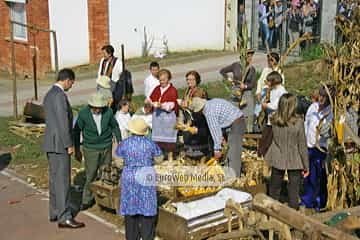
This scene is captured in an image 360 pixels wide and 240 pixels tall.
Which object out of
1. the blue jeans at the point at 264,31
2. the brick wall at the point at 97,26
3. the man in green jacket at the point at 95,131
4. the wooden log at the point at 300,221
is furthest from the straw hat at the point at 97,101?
the blue jeans at the point at 264,31

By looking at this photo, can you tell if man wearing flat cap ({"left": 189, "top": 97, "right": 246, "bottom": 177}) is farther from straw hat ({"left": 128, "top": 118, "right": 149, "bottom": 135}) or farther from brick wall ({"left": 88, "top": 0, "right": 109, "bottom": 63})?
brick wall ({"left": 88, "top": 0, "right": 109, "bottom": 63})

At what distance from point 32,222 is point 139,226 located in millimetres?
2012

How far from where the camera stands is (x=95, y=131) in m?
9.01

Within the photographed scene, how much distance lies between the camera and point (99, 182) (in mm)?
9227

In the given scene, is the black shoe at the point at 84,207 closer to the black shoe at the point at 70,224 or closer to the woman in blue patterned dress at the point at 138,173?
the black shoe at the point at 70,224

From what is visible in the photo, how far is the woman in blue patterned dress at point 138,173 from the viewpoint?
7523 millimetres

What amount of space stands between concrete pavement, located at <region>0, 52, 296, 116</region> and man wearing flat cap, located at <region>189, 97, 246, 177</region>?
25.5ft

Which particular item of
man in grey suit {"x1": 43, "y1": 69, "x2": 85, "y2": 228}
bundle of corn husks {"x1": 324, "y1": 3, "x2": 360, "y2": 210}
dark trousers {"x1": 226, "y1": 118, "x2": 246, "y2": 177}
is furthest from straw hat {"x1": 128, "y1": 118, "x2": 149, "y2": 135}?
bundle of corn husks {"x1": 324, "y1": 3, "x2": 360, "y2": 210}

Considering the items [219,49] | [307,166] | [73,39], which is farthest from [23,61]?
[307,166]

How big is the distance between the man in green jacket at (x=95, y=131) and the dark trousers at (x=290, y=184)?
2.26 m

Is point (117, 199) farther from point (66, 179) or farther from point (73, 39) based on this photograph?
point (73, 39)

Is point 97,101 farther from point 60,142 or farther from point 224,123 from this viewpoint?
point 224,123

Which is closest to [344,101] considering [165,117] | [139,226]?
[139,226]

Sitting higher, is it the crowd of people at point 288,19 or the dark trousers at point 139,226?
the crowd of people at point 288,19
